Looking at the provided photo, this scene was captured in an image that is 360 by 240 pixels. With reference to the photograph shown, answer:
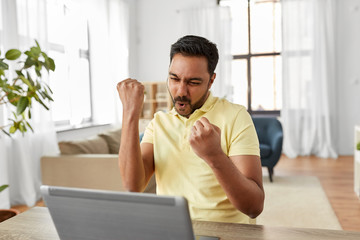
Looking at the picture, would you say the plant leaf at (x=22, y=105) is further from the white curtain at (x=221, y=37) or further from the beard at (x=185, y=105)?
the white curtain at (x=221, y=37)

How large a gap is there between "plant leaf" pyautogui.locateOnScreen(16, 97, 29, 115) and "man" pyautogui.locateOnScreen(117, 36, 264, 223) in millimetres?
597

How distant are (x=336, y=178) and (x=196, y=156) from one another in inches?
146

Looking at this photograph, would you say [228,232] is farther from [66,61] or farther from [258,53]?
[258,53]

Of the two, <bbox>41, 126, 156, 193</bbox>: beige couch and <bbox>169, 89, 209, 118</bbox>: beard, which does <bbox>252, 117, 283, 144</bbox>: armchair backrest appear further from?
<bbox>169, 89, 209, 118</bbox>: beard

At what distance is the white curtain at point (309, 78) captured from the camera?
564 cm

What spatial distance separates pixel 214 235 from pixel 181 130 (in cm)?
46

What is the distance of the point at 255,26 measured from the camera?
6188mm

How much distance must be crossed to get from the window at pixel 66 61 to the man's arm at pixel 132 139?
352 cm

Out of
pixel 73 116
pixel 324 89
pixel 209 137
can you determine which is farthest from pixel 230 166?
pixel 324 89

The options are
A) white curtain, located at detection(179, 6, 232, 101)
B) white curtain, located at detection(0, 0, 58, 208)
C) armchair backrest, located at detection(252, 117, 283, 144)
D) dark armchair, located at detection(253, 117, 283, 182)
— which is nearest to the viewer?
white curtain, located at detection(0, 0, 58, 208)

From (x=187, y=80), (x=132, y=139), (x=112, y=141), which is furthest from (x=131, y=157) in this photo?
(x=112, y=141)

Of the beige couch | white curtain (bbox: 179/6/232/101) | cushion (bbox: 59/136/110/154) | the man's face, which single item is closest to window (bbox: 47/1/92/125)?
cushion (bbox: 59/136/110/154)

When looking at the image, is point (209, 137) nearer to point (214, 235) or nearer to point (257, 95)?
point (214, 235)

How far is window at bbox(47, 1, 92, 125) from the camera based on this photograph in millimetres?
4445
